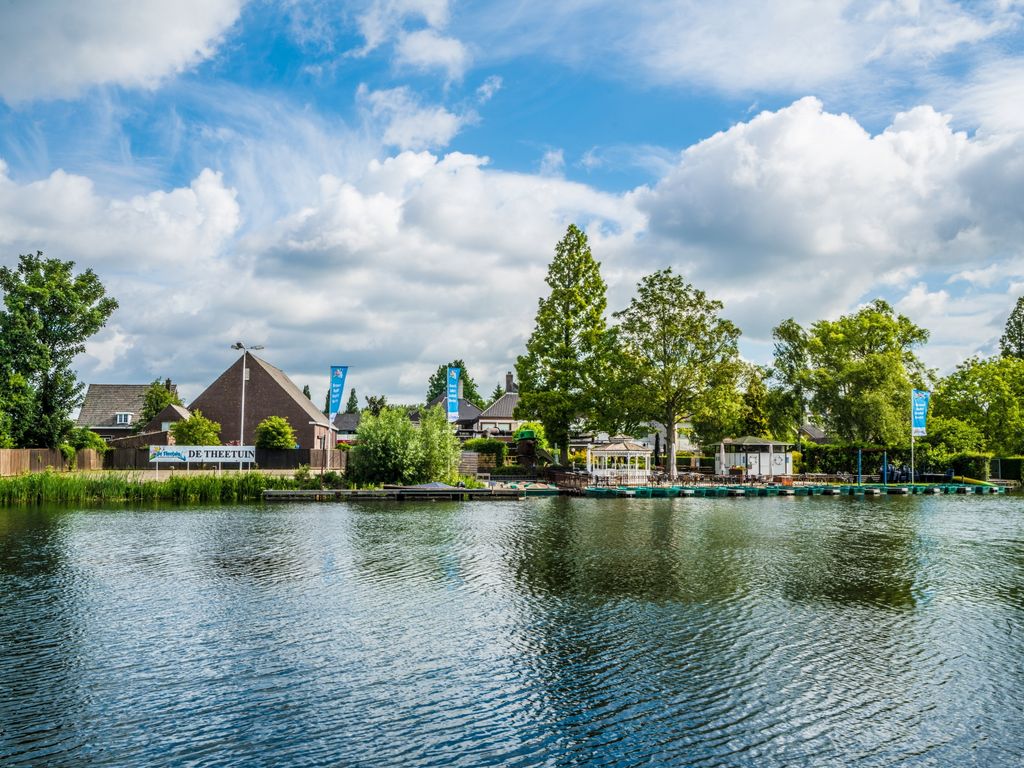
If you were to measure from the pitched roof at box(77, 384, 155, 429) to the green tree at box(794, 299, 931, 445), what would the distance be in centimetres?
6462

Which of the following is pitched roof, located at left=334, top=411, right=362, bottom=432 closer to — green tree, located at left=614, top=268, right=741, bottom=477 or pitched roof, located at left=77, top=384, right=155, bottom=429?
pitched roof, located at left=77, top=384, right=155, bottom=429

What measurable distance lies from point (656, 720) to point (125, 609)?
462 inches

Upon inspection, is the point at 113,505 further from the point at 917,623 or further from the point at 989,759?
the point at 989,759

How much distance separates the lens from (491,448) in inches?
2452

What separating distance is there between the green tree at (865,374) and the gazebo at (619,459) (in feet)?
57.8

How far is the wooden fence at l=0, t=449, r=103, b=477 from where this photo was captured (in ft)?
144

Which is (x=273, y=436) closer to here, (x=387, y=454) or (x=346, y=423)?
(x=387, y=454)

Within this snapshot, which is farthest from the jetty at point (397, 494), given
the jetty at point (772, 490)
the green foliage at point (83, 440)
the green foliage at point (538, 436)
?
the green foliage at point (83, 440)

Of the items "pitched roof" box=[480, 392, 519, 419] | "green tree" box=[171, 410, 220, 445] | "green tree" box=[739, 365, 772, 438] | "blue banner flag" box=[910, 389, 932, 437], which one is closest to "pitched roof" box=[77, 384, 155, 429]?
"green tree" box=[171, 410, 220, 445]

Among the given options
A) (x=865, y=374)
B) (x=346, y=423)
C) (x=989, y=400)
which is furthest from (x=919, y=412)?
(x=346, y=423)

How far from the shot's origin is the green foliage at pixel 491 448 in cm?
6116

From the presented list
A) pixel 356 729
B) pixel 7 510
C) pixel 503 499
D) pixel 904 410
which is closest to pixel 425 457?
pixel 503 499

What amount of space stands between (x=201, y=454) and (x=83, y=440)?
8.58m

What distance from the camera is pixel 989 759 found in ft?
30.3
